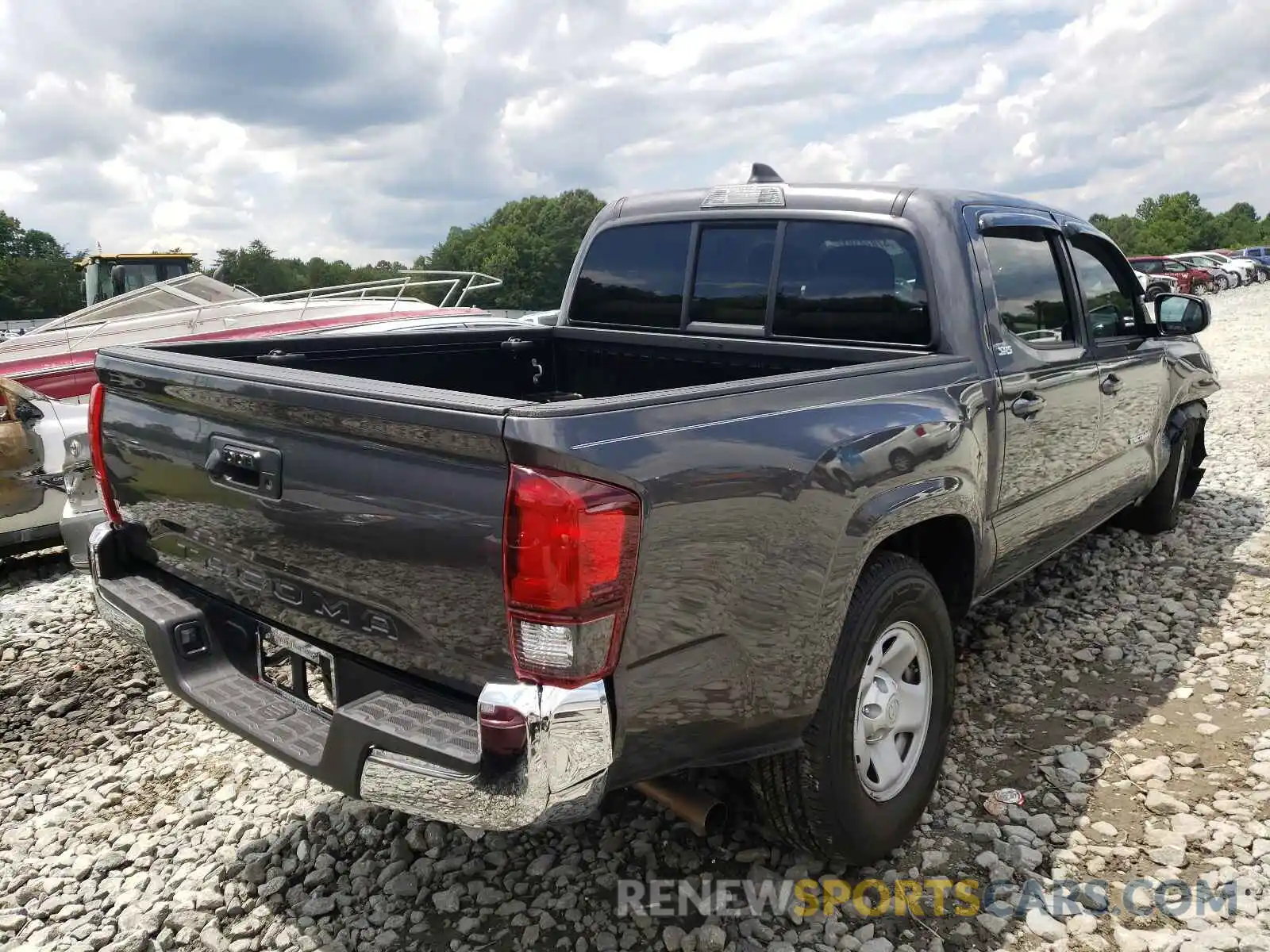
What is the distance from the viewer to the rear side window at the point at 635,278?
4012mm

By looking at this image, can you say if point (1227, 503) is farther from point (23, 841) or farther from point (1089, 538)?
point (23, 841)

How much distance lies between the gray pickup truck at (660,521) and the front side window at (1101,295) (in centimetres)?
23

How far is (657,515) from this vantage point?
1987 millimetres

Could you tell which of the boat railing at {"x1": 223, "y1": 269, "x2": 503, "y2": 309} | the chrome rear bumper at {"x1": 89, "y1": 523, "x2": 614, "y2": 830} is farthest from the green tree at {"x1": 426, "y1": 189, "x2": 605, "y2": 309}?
the chrome rear bumper at {"x1": 89, "y1": 523, "x2": 614, "y2": 830}

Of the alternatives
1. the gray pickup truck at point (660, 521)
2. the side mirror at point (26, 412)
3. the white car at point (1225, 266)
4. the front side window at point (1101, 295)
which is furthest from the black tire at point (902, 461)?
the white car at point (1225, 266)

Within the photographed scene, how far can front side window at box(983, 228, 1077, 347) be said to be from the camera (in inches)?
139

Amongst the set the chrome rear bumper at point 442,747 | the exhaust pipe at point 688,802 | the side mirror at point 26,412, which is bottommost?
the exhaust pipe at point 688,802

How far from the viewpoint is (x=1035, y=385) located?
3496 mm

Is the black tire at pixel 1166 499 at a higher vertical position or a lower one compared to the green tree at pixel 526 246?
lower

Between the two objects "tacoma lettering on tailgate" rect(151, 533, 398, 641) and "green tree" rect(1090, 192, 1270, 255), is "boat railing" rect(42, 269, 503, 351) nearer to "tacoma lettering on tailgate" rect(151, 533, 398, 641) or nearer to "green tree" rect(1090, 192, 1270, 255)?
"tacoma lettering on tailgate" rect(151, 533, 398, 641)

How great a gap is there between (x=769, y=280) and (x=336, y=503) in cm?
209

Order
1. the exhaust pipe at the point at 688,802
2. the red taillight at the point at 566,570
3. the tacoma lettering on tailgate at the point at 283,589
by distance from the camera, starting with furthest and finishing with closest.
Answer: the exhaust pipe at the point at 688,802, the tacoma lettering on tailgate at the point at 283,589, the red taillight at the point at 566,570

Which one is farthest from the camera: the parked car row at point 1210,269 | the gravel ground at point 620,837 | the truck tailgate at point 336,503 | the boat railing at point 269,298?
the parked car row at point 1210,269

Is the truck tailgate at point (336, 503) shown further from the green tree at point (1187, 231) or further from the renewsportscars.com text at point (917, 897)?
the green tree at point (1187, 231)
